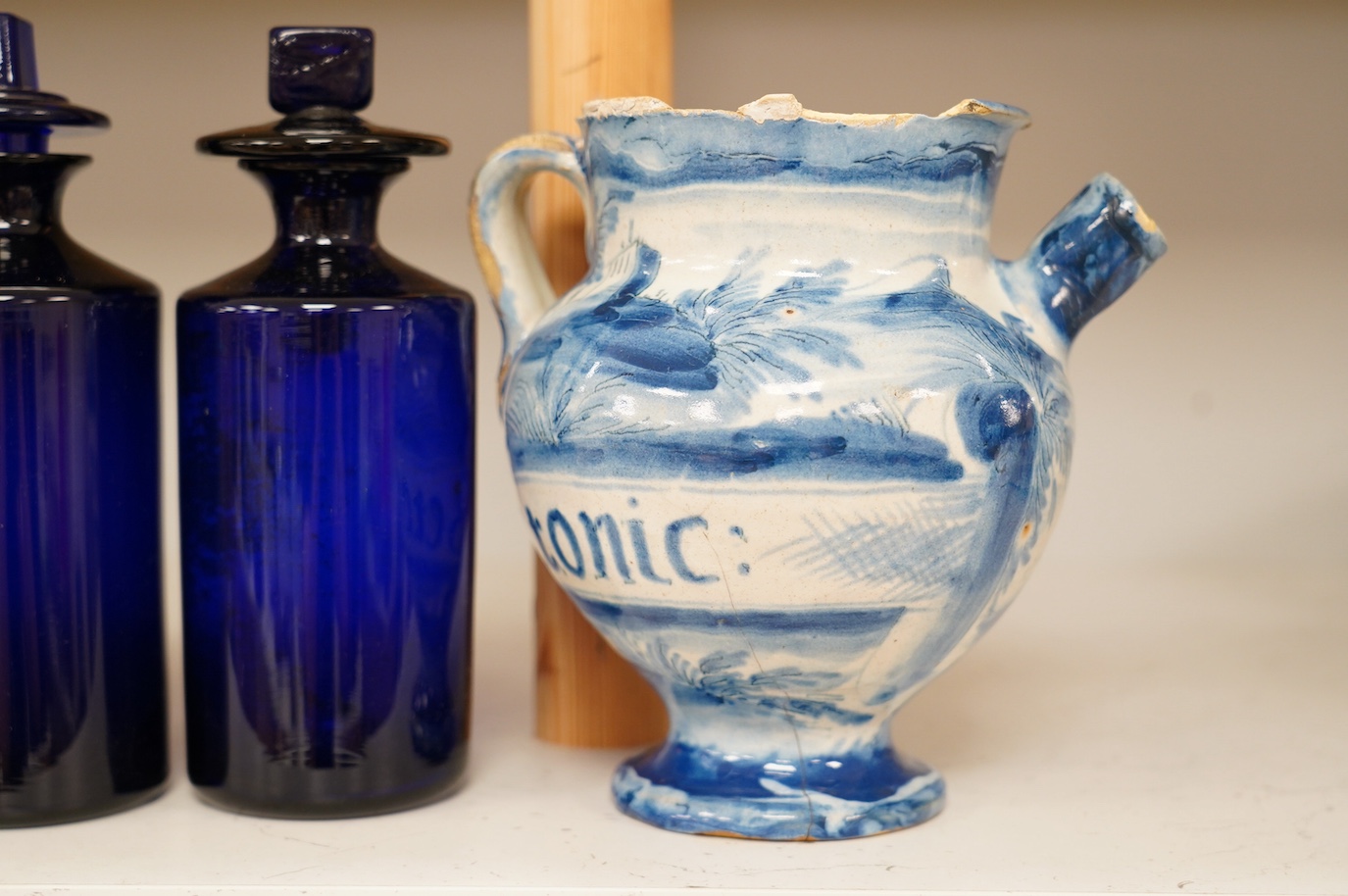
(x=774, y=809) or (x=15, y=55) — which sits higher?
(x=15, y=55)

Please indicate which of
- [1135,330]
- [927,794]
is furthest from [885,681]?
[1135,330]

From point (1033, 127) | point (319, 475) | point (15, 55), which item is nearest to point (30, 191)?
point (15, 55)

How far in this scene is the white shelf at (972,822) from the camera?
2.19 ft

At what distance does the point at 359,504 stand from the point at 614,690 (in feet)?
0.75

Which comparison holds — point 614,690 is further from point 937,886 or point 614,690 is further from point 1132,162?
point 1132,162

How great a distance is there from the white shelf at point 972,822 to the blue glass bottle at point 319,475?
38 millimetres

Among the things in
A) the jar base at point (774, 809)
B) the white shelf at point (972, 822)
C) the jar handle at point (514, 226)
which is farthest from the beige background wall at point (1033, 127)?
the jar base at point (774, 809)

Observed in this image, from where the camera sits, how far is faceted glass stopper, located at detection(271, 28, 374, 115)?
74cm

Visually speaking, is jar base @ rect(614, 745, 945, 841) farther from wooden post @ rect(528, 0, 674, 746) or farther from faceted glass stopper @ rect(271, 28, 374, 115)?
faceted glass stopper @ rect(271, 28, 374, 115)

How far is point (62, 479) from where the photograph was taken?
0.72m

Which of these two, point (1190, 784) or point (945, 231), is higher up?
point (945, 231)

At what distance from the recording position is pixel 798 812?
732 millimetres

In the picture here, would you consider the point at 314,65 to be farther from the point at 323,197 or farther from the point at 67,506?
the point at 67,506

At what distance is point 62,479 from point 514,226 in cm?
26
